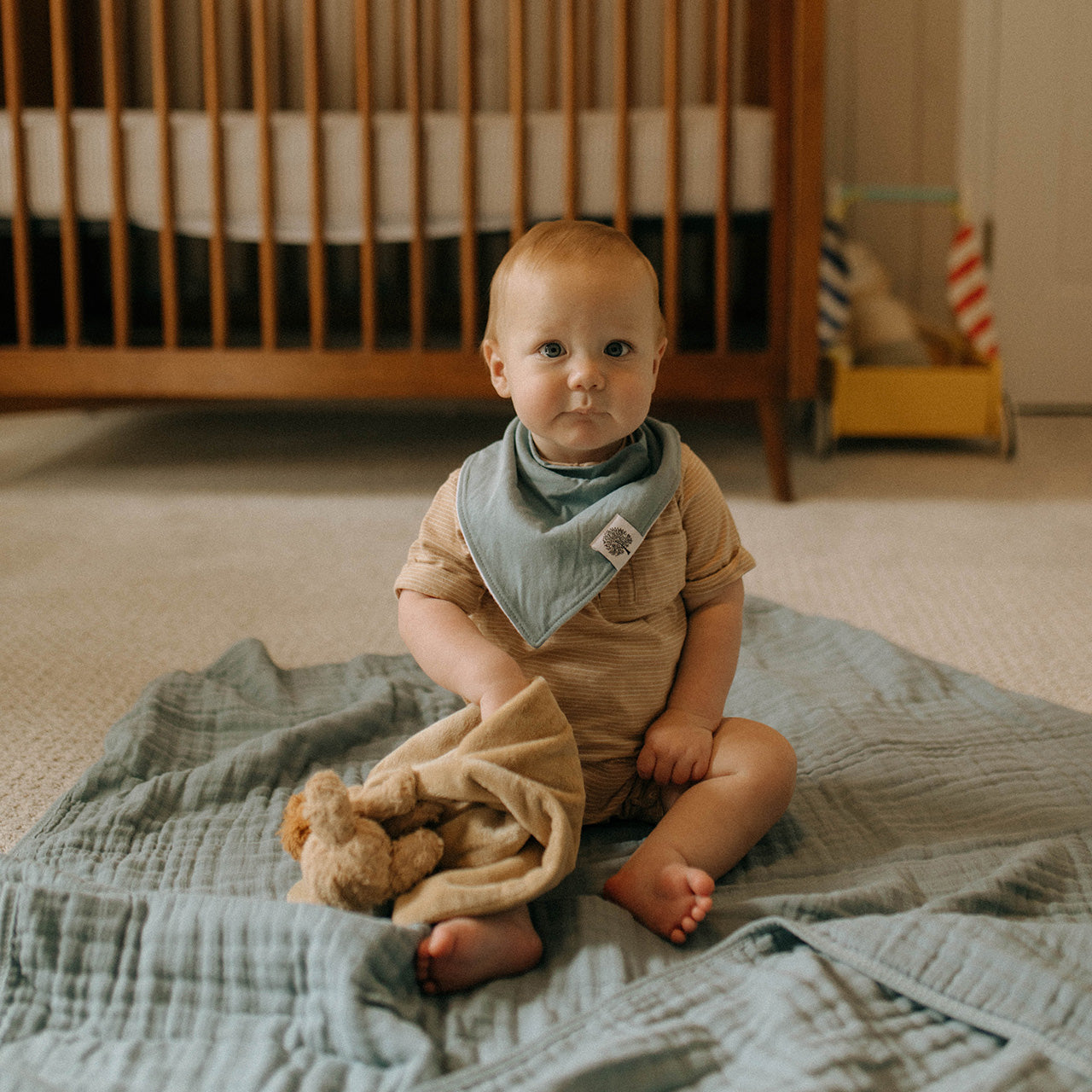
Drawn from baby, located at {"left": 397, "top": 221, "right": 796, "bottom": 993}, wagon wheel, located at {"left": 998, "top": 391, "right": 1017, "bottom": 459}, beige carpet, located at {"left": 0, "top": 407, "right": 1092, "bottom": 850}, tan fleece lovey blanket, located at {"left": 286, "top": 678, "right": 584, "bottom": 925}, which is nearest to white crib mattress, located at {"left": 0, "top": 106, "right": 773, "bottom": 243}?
beige carpet, located at {"left": 0, "top": 407, "right": 1092, "bottom": 850}

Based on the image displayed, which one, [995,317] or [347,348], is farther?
[995,317]

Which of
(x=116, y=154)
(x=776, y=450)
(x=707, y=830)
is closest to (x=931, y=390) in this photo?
(x=776, y=450)

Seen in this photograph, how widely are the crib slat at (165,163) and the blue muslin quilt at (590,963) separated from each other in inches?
45.2

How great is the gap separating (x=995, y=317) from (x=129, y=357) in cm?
199

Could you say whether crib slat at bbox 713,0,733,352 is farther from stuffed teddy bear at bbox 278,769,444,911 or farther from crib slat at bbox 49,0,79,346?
stuffed teddy bear at bbox 278,769,444,911

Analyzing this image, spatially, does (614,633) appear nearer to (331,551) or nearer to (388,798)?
(388,798)

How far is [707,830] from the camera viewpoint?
684mm

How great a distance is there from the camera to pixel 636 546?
29.0 inches

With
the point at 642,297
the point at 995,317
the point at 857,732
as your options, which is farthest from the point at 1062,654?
the point at 995,317

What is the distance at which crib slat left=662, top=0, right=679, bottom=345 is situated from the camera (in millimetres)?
1668

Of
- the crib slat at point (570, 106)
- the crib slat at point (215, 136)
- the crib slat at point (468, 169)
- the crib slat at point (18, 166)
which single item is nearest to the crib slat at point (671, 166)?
the crib slat at point (570, 106)

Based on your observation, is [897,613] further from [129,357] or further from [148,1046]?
[129,357]

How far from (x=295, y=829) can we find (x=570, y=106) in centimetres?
133

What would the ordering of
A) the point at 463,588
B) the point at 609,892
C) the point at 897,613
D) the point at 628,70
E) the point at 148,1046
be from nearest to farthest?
the point at 148,1046
the point at 609,892
the point at 463,588
the point at 897,613
the point at 628,70
